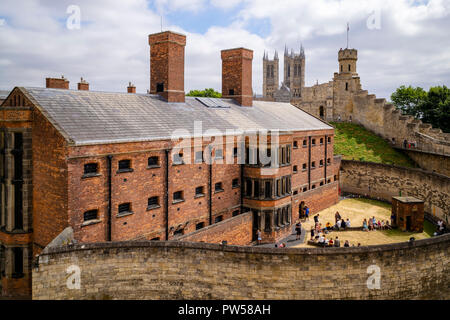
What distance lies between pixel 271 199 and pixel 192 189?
5.83m

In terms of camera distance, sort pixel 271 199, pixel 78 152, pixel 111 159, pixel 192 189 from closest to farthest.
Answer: pixel 78 152 < pixel 111 159 < pixel 192 189 < pixel 271 199

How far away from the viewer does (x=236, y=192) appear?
2519cm

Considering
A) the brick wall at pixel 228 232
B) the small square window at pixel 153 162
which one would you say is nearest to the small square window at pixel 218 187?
the brick wall at pixel 228 232

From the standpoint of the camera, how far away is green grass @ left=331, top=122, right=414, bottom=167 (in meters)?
42.7

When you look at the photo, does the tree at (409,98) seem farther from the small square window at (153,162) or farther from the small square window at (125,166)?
the small square window at (125,166)

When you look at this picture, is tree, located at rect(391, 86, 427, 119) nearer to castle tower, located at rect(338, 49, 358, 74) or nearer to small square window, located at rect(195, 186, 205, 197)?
castle tower, located at rect(338, 49, 358, 74)

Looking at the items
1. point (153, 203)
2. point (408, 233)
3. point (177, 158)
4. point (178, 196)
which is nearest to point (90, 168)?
point (153, 203)

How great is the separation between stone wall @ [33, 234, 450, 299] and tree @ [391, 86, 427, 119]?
51.2 meters

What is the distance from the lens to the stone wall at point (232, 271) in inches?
486

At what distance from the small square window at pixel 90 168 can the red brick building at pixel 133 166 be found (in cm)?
5

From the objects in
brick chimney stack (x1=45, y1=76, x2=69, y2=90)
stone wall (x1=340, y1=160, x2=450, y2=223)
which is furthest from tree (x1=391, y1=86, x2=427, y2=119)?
brick chimney stack (x1=45, y1=76, x2=69, y2=90)
